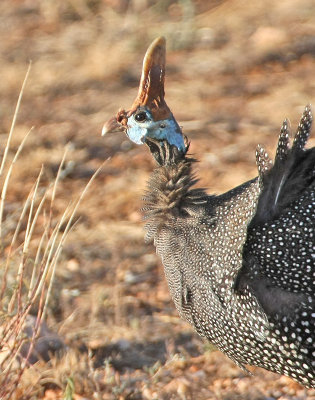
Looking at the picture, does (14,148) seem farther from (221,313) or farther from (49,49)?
(221,313)

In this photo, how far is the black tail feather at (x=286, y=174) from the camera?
3236mm

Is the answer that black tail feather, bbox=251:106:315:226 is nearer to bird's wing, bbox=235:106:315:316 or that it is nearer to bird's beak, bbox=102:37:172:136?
bird's wing, bbox=235:106:315:316

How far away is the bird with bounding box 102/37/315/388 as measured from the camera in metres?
3.16

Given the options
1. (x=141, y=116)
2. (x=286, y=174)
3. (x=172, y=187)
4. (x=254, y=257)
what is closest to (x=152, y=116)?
(x=141, y=116)

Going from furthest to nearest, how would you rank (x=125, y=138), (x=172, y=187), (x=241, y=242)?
(x=125, y=138) < (x=172, y=187) < (x=241, y=242)

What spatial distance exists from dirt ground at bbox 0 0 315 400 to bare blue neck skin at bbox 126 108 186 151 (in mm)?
1059

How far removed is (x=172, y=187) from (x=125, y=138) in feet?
9.19

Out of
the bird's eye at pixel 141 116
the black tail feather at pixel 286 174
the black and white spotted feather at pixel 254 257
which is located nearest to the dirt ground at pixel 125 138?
the black and white spotted feather at pixel 254 257

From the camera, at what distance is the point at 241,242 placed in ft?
10.5

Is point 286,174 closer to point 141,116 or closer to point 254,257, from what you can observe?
Result: point 254,257

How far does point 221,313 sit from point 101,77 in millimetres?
4175

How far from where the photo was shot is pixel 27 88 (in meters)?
6.91

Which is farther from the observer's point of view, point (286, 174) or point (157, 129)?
point (157, 129)

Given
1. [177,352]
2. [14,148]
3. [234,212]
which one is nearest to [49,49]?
[14,148]
